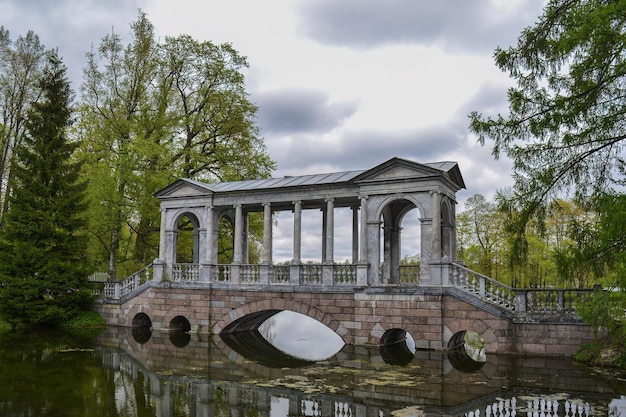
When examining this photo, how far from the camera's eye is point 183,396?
10.3m

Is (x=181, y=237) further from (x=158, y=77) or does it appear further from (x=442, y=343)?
(x=442, y=343)

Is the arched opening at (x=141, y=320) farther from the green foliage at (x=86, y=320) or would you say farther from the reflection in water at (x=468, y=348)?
the reflection in water at (x=468, y=348)

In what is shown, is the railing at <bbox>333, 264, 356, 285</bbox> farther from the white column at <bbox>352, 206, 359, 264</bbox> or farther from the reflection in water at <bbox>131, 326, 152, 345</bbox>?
the reflection in water at <bbox>131, 326, 152, 345</bbox>

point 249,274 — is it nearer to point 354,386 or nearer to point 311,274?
point 311,274

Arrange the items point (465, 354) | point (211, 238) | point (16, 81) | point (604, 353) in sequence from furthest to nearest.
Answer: point (16, 81) → point (211, 238) → point (465, 354) → point (604, 353)

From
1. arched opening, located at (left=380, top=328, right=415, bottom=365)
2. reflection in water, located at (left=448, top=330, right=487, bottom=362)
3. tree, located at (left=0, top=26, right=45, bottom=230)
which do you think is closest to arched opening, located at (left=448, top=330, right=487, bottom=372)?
reflection in water, located at (left=448, top=330, right=487, bottom=362)

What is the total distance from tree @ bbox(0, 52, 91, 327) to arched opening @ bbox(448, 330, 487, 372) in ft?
49.3

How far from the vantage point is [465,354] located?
16.1 metres

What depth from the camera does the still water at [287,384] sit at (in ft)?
30.7

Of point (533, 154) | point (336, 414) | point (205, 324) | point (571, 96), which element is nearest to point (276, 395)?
point (336, 414)

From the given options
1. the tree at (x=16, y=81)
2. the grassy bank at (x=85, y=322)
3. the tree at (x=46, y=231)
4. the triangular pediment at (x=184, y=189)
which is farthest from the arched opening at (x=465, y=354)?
the tree at (x=16, y=81)

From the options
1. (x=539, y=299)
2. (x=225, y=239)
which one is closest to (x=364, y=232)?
(x=539, y=299)

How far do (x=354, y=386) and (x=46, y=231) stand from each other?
16016 millimetres

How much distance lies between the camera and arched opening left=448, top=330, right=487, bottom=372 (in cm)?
1391
